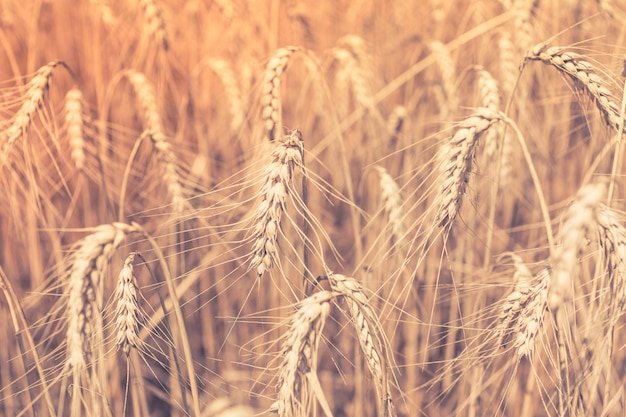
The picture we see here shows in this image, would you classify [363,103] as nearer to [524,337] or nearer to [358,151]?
[358,151]

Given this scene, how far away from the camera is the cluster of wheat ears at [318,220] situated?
0.86m

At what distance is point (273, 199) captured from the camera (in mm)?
853

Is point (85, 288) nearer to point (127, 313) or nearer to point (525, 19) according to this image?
point (127, 313)

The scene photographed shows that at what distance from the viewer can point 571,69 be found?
901 millimetres

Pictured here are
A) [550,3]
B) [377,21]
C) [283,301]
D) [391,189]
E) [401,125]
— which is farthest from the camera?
[377,21]

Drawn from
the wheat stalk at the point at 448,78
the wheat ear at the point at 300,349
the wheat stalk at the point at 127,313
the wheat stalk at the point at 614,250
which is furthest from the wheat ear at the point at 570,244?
the wheat stalk at the point at 448,78

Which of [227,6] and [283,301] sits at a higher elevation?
[227,6]

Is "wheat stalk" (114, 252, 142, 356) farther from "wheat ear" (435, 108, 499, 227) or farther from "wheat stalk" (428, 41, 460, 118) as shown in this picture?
"wheat stalk" (428, 41, 460, 118)

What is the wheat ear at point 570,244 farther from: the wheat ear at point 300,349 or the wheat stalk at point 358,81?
the wheat stalk at point 358,81

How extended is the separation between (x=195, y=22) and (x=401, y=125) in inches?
48.9

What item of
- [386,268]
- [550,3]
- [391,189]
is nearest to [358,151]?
[386,268]

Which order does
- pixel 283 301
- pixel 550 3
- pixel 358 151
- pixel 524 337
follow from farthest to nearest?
pixel 550 3, pixel 358 151, pixel 283 301, pixel 524 337

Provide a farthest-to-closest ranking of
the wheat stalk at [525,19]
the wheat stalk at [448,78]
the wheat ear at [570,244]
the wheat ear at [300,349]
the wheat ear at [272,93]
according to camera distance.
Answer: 1. the wheat stalk at [448,78]
2. the wheat stalk at [525,19]
3. the wheat ear at [272,93]
4. the wheat ear at [300,349]
5. the wheat ear at [570,244]

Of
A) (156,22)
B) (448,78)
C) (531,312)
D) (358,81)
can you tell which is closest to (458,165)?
(531,312)
